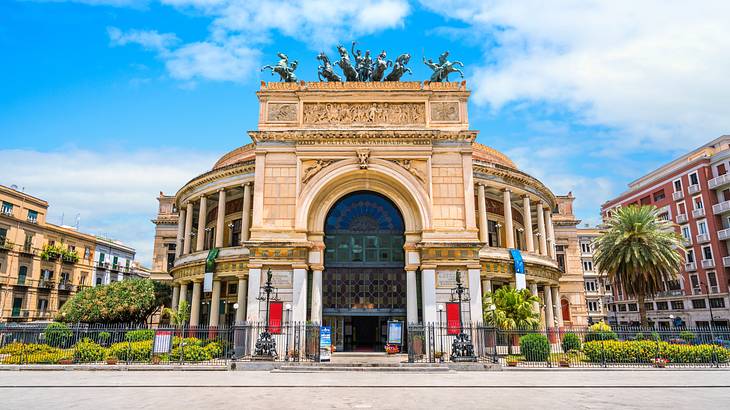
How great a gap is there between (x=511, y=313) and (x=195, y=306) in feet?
79.9

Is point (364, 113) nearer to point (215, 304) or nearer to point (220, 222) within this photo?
point (220, 222)

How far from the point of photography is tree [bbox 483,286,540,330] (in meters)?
27.8

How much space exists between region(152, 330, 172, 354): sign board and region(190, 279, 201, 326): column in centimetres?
1259

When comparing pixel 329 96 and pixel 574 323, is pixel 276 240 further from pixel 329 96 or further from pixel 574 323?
pixel 574 323

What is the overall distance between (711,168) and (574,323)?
25.0 m

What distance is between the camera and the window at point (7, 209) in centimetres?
4788

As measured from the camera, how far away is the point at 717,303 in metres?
52.3

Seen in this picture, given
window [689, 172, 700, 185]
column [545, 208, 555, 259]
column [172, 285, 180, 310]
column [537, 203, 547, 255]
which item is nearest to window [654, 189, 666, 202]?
window [689, 172, 700, 185]

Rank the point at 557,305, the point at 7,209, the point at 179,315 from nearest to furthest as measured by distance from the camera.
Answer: the point at 179,315
the point at 557,305
the point at 7,209

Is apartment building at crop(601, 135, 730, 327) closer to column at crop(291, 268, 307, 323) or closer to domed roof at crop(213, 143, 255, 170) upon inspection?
column at crop(291, 268, 307, 323)

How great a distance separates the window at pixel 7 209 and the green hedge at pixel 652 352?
5425 centimetres

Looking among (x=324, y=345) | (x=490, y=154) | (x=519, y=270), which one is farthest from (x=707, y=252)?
(x=324, y=345)

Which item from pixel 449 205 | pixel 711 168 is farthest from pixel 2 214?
pixel 711 168

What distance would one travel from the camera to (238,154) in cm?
4681
